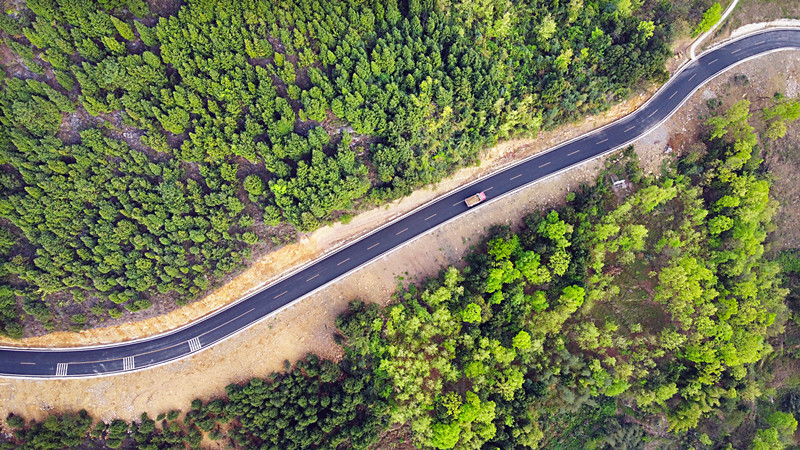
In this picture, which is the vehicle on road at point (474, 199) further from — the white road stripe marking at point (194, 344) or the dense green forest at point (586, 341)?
the white road stripe marking at point (194, 344)

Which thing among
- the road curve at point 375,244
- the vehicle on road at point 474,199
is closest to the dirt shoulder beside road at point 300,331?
the road curve at point 375,244

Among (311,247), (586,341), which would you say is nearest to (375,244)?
(311,247)

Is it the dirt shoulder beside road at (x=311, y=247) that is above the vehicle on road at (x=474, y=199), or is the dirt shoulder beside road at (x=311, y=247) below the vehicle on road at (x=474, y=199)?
above

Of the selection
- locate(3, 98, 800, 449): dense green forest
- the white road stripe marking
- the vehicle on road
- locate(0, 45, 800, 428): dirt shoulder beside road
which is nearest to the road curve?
the white road stripe marking

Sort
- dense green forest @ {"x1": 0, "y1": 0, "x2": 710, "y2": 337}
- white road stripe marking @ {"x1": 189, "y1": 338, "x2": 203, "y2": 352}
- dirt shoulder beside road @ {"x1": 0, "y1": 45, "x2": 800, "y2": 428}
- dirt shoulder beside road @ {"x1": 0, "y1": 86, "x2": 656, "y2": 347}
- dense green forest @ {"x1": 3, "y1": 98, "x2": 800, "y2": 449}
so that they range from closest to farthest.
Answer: dense green forest @ {"x1": 0, "y1": 0, "x2": 710, "y2": 337} < dirt shoulder beside road @ {"x1": 0, "y1": 45, "x2": 800, "y2": 428} < dense green forest @ {"x1": 3, "y1": 98, "x2": 800, "y2": 449} < dirt shoulder beside road @ {"x1": 0, "y1": 86, "x2": 656, "y2": 347} < white road stripe marking @ {"x1": 189, "y1": 338, "x2": 203, "y2": 352}

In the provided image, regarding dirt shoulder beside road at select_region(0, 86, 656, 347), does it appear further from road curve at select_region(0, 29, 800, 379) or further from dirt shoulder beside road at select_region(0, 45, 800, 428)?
road curve at select_region(0, 29, 800, 379)

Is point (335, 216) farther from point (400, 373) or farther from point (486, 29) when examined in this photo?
point (486, 29)
